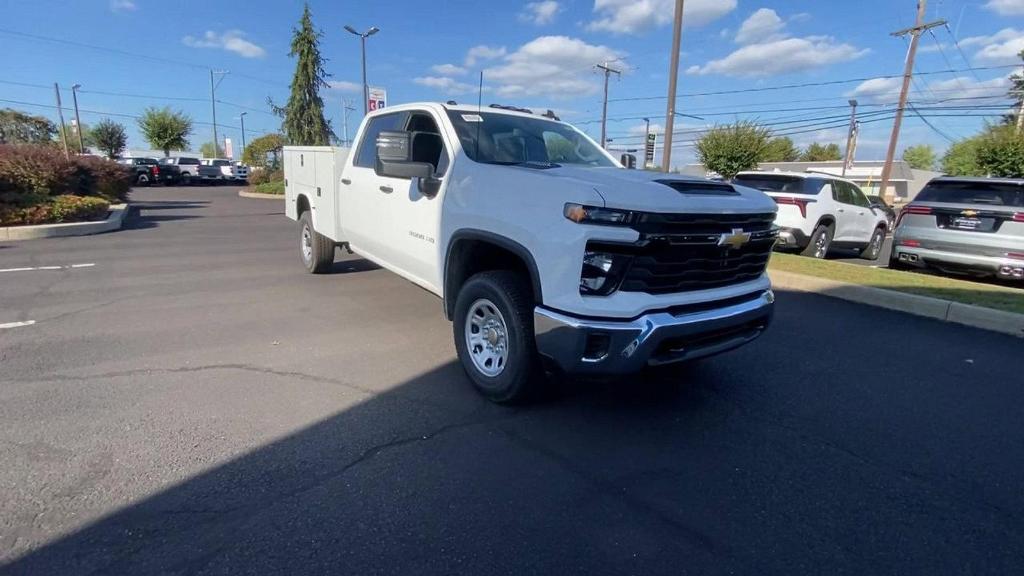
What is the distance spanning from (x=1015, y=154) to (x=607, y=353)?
78.8 ft

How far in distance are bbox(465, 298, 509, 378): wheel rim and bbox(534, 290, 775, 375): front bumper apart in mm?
463

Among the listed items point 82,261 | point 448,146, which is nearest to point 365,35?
point 82,261

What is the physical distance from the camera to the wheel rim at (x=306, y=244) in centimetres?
761

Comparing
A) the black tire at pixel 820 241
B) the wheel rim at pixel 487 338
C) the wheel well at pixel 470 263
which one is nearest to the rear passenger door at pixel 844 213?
the black tire at pixel 820 241

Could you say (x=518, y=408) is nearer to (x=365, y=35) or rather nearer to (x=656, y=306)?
(x=656, y=306)

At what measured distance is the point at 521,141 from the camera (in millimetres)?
4602

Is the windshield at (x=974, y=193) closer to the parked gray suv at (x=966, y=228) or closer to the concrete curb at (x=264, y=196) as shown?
the parked gray suv at (x=966, y=228)

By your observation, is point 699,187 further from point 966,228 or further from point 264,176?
point 264,176

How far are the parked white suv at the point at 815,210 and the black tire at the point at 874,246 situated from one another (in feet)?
1.80

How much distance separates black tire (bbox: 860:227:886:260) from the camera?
11.9 metres

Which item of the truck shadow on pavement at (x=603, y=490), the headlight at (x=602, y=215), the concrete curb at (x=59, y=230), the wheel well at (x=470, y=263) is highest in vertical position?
the headlight at (x=602, y=215)

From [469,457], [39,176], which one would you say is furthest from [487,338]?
[39,176]

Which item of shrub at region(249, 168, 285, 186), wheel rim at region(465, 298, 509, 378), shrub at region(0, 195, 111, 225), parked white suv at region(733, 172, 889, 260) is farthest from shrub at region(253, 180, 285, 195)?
wheel rim at region(465, 298, 509, 378)

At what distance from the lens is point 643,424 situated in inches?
139
